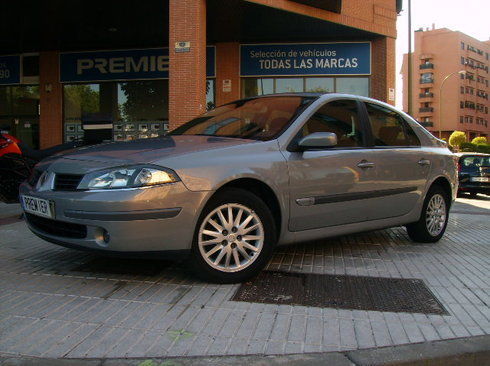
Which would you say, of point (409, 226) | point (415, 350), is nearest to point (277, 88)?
point (409, 226)

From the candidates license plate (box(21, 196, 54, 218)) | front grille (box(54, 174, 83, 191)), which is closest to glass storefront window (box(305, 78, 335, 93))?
license plate (box(21, 196, 54, 218))

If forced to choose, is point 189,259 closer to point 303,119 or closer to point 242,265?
point 242,265

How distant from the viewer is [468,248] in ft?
17.8

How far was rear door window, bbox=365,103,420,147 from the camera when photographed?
16.3 feet

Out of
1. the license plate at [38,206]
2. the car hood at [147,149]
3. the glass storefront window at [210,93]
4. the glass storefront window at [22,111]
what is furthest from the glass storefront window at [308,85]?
the license plate at [38,206]

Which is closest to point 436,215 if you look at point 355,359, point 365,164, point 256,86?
point 365,164

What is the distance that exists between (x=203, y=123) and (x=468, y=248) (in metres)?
3.36

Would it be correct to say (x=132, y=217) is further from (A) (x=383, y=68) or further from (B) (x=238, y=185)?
(A) (x=383, y=68)

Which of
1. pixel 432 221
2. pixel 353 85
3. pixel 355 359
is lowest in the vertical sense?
pixel 355 359

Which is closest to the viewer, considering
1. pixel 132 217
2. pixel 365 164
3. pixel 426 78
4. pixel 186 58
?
pixel 132 217

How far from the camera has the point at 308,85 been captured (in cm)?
1694

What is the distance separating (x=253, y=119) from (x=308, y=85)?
12999mm

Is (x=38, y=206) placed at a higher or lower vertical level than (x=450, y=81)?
lower

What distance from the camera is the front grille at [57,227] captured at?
11.5 feet
